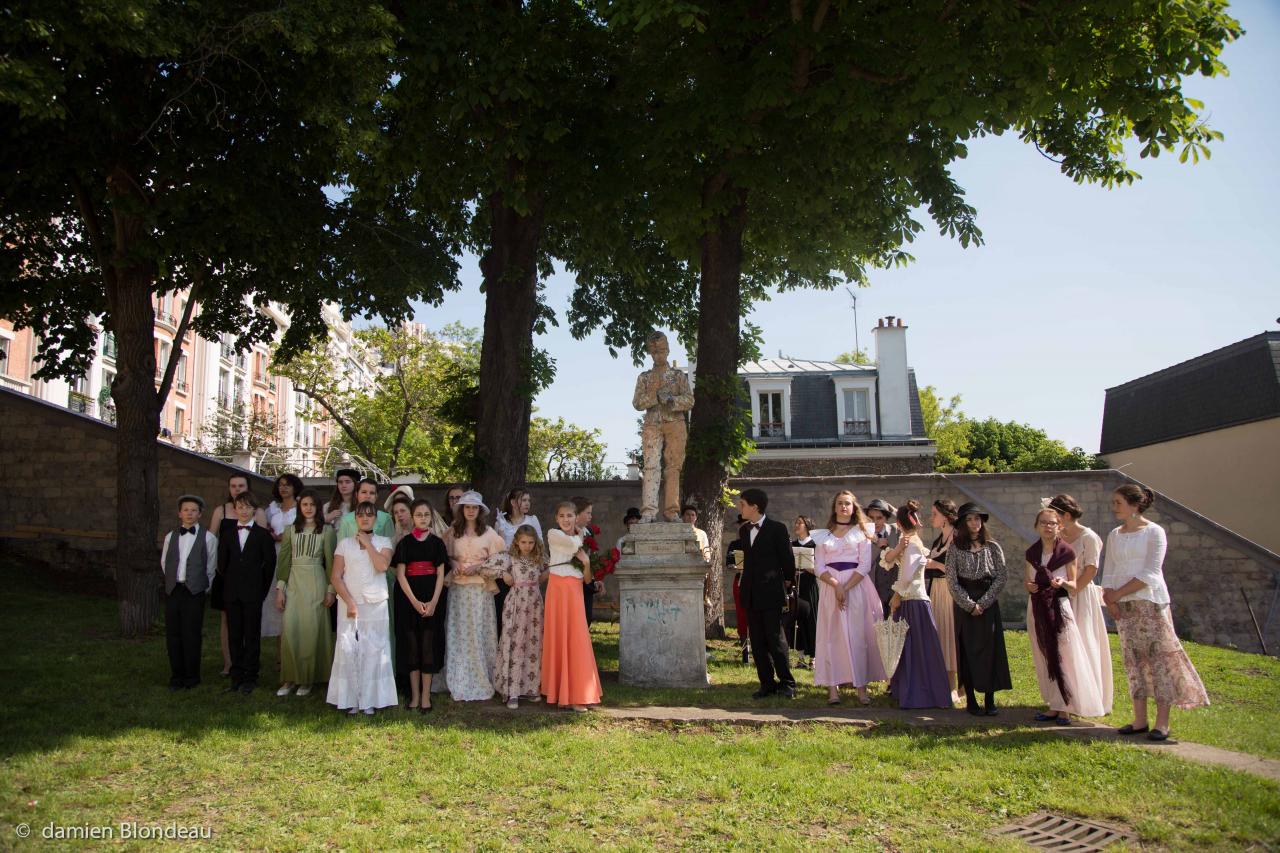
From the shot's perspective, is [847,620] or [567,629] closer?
[567,629]

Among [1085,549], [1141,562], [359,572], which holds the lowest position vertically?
[359,572]

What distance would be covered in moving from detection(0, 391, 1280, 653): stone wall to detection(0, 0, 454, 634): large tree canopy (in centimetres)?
353

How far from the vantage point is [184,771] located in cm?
624

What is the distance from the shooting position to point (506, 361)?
13547 millimetres

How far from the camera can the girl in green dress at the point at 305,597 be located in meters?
8.68

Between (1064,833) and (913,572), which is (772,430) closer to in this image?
(913,572)

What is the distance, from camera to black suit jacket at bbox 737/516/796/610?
343 inches

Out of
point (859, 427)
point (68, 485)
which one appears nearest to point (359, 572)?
point (68, 485)

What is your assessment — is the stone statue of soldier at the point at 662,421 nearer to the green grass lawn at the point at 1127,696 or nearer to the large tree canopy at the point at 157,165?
the green grass lawn at the point at 1127,696

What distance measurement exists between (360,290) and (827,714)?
10402mm

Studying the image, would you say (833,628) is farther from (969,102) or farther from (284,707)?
(969,102)

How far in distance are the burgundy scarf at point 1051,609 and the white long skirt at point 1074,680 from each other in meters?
0.04

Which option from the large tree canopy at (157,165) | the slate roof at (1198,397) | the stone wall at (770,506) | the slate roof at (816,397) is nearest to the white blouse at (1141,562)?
the stone wall at (770,506)

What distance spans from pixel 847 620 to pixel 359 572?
4579mm
